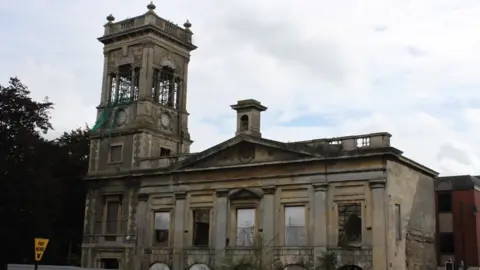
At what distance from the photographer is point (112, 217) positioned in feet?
128

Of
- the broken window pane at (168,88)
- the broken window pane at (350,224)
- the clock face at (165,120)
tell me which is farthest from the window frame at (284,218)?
the broken window pane at (168,88)

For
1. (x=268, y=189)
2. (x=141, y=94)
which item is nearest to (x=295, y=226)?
(x=268, y=189)

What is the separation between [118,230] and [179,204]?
465 cm

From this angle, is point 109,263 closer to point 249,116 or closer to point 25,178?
point 25,178

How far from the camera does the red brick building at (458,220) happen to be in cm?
3378

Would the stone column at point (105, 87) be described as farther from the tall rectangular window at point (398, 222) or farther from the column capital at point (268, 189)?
the tall rectangular window at point (398, 222)

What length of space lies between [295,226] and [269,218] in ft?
4.67

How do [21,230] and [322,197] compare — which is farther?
[21,230]

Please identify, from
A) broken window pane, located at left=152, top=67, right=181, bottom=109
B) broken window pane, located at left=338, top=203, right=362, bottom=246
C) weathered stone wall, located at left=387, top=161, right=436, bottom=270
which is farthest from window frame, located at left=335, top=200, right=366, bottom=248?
broken window pane, located at left=152, top=67, right=181, bottom=109

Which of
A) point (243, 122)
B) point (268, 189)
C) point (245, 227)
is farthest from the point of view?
point (243, 122)

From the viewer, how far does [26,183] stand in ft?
122

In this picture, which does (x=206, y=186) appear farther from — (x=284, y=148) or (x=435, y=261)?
(x=435, y=261)

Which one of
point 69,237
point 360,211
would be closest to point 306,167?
point 360,211

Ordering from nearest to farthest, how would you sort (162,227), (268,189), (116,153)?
(268,189), (162,227), (116,153)
